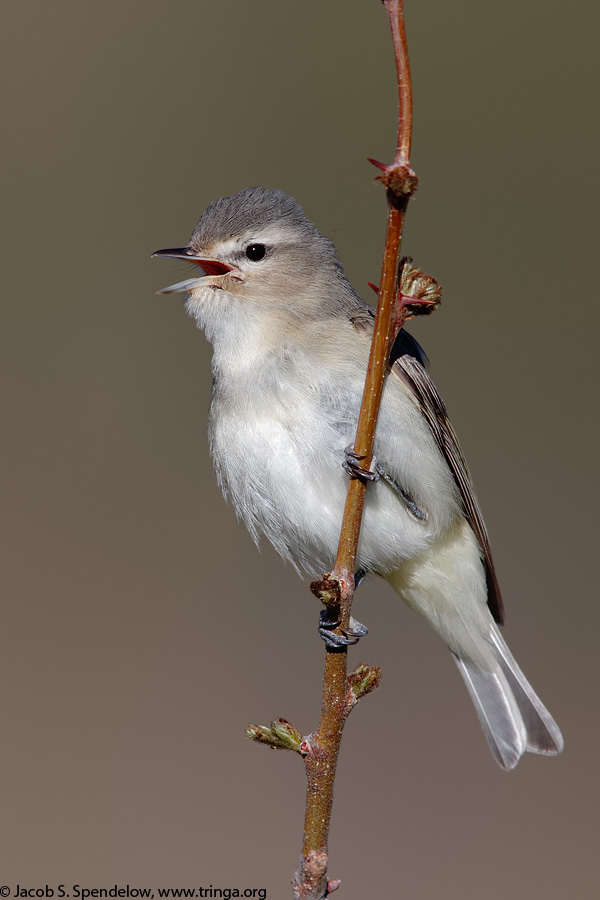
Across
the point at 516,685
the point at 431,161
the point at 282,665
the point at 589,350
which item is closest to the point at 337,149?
the point at 431,161

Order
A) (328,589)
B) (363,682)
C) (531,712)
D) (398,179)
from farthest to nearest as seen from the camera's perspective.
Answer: (531,712) → (363,682) → (328,589) → (398,179)

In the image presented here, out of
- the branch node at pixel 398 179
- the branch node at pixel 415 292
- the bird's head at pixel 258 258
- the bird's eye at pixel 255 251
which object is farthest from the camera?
the bird's eye at pixel 255 251

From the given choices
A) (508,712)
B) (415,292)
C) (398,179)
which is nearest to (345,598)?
(415,292)

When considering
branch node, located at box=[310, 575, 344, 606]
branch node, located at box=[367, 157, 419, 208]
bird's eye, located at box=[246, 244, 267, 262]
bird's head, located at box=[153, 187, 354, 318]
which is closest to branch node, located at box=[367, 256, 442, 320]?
branch node, located at box=[367, 157, 419, 208]

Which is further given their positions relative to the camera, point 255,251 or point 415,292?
point 255,251

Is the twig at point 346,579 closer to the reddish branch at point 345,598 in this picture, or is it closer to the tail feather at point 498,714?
the reddish branch at point 345,598

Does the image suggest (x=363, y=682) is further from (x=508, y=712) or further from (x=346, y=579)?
(x=508, y=712)

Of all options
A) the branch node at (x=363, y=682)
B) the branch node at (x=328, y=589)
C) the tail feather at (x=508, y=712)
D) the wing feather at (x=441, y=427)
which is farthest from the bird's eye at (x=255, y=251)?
the tail feather at (x=508, y=712)
